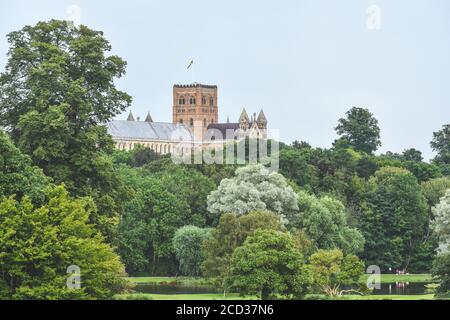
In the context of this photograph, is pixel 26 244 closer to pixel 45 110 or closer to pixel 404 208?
pixel 45 110

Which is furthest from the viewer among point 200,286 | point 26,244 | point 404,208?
point 404,208

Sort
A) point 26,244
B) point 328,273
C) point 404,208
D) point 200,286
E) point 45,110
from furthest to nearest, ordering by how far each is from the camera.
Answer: point 404,208, point 200,286, point 328,273, point 45,110, point 26,244

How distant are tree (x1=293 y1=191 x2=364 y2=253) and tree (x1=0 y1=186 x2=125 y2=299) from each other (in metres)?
27.6

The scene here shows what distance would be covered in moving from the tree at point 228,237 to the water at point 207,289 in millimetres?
1511

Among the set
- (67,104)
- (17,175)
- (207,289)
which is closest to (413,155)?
(207,289)

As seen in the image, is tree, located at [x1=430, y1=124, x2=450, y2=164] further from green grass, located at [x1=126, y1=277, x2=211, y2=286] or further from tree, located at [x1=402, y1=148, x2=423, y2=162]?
green grass, located at [x1=126, y1=277, x2=211, y2=286]

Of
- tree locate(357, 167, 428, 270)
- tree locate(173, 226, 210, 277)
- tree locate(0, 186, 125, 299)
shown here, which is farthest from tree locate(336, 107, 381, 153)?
tree locate(0, 186, 125, 299)

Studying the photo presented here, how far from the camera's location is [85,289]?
1777 inches

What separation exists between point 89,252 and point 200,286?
26219 mm

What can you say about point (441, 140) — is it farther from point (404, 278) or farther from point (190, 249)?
point (190, 249)

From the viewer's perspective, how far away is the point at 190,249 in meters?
76.0

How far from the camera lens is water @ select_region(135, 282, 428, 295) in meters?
65.2

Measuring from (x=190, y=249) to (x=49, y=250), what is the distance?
32928mm
